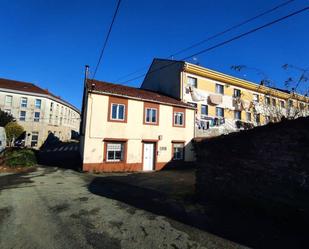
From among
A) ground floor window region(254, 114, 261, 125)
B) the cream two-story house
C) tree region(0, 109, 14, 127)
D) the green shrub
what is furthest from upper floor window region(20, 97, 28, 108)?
ground floor window region(254, 114, 261, 125)

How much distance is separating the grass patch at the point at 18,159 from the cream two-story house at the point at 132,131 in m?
4.65

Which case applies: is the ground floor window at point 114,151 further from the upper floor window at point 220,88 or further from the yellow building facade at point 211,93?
the upper floor window at point 220,88

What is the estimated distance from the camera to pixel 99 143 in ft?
55.7

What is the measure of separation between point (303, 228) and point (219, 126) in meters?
19.4

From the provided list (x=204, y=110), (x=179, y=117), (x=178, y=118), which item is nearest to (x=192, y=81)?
(x=204, y=110)

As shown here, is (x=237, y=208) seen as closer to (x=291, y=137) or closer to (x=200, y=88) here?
(x=291, y=137)

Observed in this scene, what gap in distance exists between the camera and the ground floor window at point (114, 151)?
57.2ft

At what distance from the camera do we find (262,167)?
281 inches

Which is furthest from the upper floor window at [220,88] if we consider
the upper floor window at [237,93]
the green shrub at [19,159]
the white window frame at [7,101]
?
the white window frame at [7,101]

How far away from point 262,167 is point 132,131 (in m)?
12.5

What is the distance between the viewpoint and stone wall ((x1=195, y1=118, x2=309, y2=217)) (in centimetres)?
619

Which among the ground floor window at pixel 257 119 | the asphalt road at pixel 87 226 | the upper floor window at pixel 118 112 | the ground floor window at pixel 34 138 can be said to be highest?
the ground floor window at pixel 257 119

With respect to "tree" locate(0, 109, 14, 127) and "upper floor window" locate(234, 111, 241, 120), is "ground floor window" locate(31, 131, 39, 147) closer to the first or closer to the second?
"tree" locate(0, 109, 14, 127)

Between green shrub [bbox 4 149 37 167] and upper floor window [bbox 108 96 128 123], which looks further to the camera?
upper floor window [bbox 108 96 128 123]
